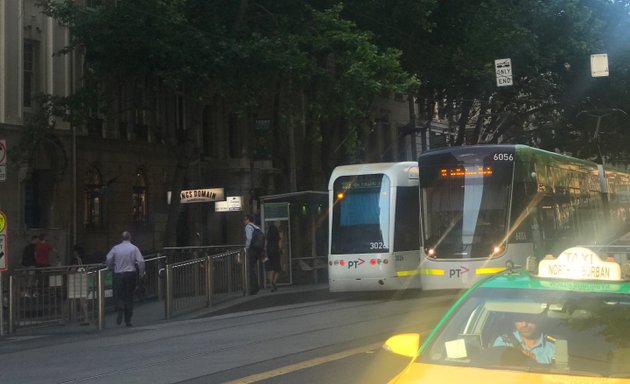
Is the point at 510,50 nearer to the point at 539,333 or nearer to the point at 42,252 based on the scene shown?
the point at 42,252

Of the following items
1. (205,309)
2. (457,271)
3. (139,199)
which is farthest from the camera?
(139,199)

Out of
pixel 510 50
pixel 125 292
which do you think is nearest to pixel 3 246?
pixel 125 292

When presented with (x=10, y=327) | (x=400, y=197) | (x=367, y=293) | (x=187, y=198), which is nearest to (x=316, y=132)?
(x=187, y=198)

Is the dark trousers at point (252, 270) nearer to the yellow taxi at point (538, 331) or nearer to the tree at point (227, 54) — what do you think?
the tree at point (227, 54)

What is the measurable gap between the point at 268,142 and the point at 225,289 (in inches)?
606

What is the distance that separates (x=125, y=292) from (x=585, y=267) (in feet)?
40.3

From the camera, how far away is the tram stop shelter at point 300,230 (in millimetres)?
21984

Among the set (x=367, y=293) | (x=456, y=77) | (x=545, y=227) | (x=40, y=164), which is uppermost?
(x=456, y=77)

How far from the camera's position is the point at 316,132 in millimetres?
26469

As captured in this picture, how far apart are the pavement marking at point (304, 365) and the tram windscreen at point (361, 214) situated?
22.2 feet

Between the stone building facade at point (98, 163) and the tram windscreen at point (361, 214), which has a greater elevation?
the stone building facade at point (98, 163)

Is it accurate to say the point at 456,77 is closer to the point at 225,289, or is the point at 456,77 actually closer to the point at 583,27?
the point at 583,27

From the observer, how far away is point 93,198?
91.9ft

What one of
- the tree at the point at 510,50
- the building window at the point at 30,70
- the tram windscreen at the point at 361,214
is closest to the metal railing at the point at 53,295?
the tram windscreen at the point at 361,214
